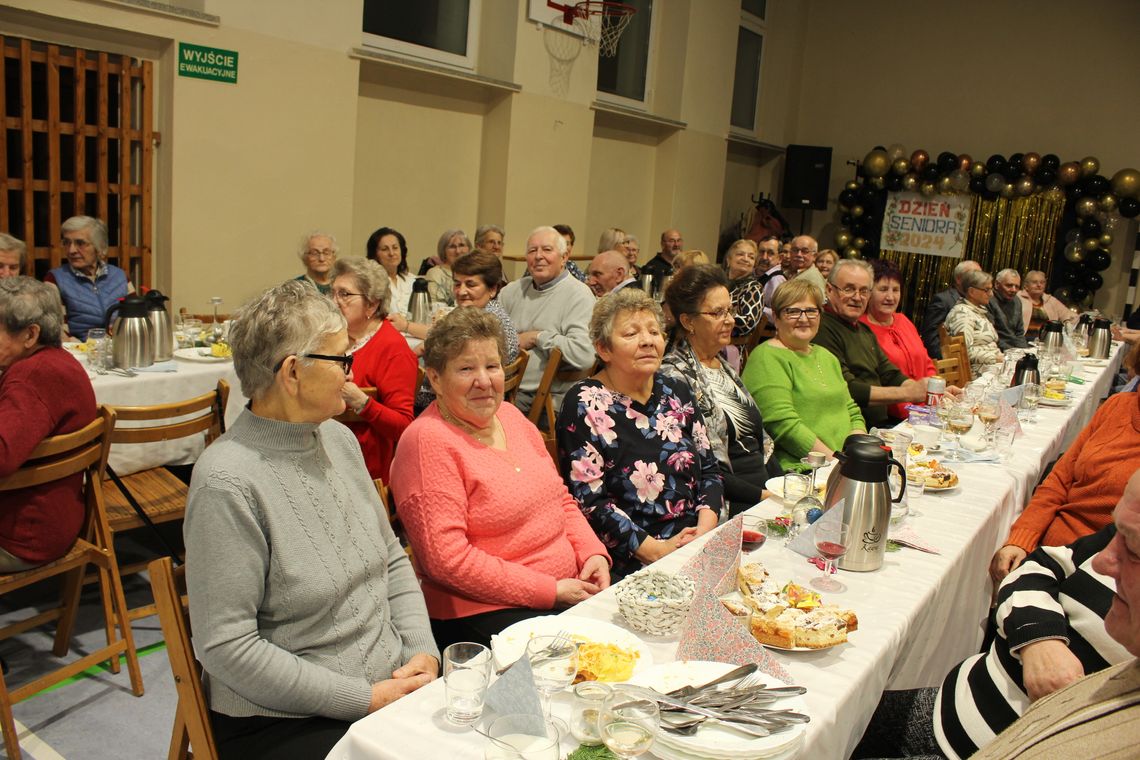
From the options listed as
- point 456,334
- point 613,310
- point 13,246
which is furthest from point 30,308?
point 13,246

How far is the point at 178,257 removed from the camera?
19.5ft

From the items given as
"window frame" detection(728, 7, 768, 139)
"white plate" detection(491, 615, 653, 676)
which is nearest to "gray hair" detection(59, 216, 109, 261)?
"white plate" detection(491, 615, 653, 676)

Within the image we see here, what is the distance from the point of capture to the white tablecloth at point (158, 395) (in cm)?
353

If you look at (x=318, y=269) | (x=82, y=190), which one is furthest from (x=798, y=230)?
(x=82, y=190)

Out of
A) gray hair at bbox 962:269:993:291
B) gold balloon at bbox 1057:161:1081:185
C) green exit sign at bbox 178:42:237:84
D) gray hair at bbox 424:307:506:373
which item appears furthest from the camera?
gold balloon at bbox 1057:161:1081:185

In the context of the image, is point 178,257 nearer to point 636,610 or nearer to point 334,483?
point 334,483

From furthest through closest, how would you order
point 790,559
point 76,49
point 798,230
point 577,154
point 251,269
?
1. point 798,230
2. point 577,154
3. point 251,269
4. point 76,49
5. point 790,559

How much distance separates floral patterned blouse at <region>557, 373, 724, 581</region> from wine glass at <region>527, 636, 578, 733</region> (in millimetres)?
1051

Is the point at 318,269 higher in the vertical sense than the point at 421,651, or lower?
higher

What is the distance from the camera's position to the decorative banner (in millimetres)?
11641

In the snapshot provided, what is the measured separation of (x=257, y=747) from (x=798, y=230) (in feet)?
41.0

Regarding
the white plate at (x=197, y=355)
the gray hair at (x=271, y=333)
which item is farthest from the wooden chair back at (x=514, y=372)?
the gray hair at (x=271, y=333)

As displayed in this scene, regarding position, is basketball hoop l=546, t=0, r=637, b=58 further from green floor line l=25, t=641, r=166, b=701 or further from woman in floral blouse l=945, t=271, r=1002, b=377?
green floor line l=25, t=641, r=166, b=701

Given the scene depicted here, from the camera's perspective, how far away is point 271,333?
1.76m
